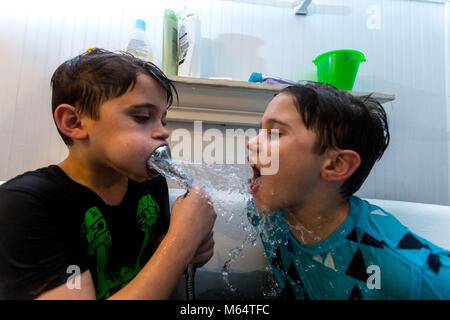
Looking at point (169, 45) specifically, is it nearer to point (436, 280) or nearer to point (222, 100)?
point (222, 100)

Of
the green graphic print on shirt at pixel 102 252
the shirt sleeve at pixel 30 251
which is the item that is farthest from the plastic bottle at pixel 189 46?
the shirt sleeve at pixel 30 251

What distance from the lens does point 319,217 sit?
0.72 metres

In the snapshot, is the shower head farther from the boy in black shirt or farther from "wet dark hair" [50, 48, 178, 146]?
"wet dark hair" [50, 48, 178, 146]

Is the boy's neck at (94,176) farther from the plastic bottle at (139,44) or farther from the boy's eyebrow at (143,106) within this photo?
the plastic bottle at (139,44)

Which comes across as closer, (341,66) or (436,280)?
(436,280)

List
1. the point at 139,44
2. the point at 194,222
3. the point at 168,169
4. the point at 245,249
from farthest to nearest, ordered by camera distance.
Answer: the point at 139,44 → the point at 245,249 → the point at 168,169 → the point at 194,222

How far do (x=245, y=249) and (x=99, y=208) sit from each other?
19.3 inches

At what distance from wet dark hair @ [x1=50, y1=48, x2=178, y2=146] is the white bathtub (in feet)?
1.45

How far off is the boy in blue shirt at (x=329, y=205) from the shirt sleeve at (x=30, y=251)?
0.47 m

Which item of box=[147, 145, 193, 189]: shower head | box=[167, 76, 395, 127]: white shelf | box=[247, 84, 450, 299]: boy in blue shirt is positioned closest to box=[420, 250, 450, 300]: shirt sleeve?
box=[247, 84, 450, 299]: boy in blue shirt

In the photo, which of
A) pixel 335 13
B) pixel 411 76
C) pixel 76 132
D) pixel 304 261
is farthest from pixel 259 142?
pixel 411 76

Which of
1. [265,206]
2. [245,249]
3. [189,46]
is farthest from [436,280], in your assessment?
[189,46]

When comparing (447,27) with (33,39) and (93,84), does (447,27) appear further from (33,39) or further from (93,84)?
(33,39)

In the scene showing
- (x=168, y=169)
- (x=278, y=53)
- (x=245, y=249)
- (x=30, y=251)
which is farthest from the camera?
(x=278, y=53)
